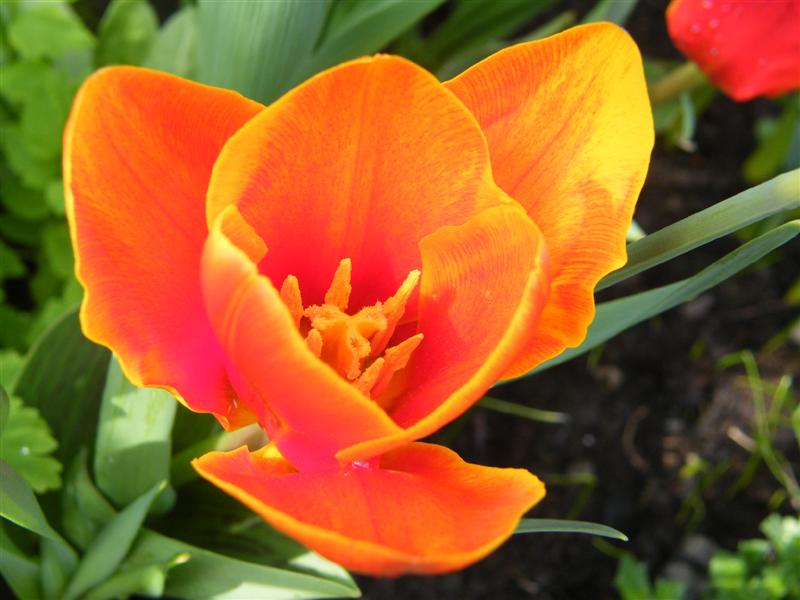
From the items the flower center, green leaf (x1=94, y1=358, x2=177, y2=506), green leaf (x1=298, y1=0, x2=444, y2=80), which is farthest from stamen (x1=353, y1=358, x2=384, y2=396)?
green leaf (x1=298, y1=0, x2=444, y2=80)

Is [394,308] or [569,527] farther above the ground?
[394,308]

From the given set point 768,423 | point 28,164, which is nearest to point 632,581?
point 768,423

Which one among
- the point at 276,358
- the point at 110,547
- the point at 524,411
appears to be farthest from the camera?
the point at 524,411

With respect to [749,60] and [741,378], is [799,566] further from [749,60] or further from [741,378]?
[749,60]

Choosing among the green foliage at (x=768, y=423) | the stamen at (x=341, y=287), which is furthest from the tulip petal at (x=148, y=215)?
the green foliage at (x=768, y=423)

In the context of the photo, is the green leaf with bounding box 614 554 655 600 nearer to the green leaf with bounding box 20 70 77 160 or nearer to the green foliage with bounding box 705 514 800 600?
the green foliage with bounding box 705 514 800 600

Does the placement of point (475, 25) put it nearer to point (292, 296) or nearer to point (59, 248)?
point (59, 248)
